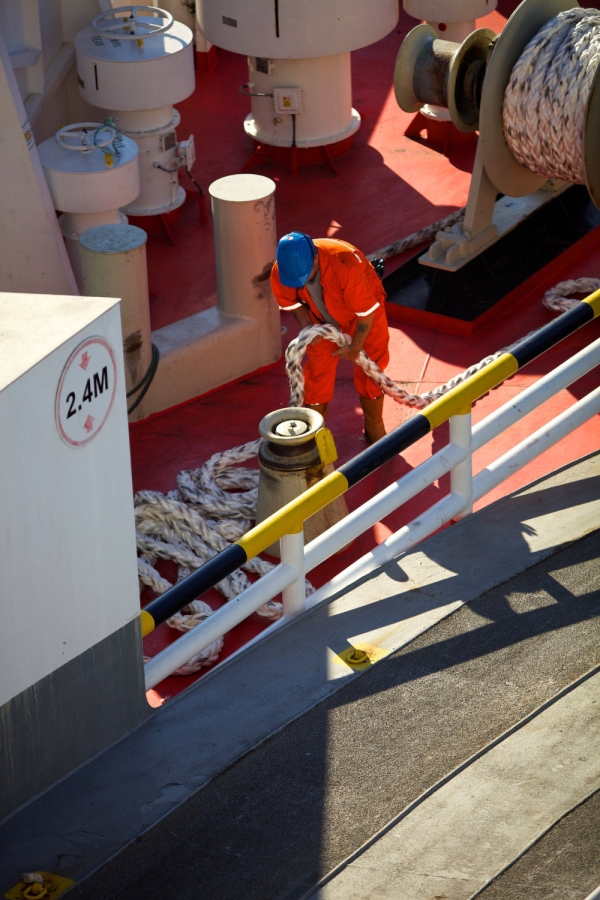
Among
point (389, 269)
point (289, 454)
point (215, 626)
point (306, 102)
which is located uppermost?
point (215, 626)

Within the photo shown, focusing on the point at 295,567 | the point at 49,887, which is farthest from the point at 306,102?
the point at 49,887

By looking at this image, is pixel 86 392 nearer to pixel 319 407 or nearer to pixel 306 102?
pixel 319 407

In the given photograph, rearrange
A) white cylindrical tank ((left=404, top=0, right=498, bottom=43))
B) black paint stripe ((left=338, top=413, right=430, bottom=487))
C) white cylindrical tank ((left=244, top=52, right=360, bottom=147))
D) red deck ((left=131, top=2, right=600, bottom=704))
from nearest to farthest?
black paint stripe ((left=338, top=413, right=430, bottom=487))
red deck ((left=131, top=2, right=600, bottom=704))
white cylindrical tank ((left=244, top=52, right=360, bottom=147))
white cylindrical tank ((left=404, top=0, right=498, bottom=43))

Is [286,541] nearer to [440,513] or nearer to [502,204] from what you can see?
[440,513]

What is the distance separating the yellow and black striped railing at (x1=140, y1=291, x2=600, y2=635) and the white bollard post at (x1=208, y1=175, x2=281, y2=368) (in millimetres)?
3127

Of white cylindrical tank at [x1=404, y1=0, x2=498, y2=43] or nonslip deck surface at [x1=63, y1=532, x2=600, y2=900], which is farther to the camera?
white cylindrical tank at [x1=404, y1=0, x2=498, y2=43]

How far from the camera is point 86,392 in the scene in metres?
2.34

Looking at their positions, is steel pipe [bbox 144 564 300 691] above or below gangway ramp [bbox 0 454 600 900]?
above

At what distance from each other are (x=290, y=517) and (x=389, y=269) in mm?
5096

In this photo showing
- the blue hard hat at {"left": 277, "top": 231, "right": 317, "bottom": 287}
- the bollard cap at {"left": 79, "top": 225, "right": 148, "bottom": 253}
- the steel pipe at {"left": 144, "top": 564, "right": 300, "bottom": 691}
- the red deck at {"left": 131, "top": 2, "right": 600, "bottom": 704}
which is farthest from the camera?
the bollard cap at {"left": 79, "top": 225, "right": 148, "bottom": 253}

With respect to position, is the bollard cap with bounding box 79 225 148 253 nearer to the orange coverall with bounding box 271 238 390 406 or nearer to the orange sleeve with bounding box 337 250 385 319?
the orange coverall with bounding box 271 238 390 406

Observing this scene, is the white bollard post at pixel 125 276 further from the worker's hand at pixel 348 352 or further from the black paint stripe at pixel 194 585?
Result: the black paint stripe at pixel 194 585

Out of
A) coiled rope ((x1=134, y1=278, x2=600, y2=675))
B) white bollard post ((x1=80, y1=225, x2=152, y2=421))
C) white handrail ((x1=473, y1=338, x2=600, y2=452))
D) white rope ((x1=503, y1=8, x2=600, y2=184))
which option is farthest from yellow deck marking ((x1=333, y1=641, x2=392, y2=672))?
white rope ((x1=503, y1=8, x2=600, y2=184))

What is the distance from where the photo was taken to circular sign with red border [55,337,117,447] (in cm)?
228
